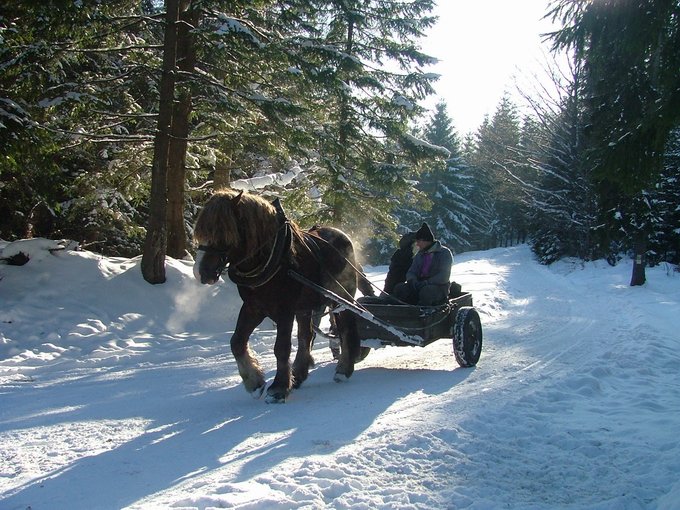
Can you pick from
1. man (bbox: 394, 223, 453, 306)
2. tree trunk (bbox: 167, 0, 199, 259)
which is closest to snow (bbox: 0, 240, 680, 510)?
man (bbox: 394, 223, 453, 306)

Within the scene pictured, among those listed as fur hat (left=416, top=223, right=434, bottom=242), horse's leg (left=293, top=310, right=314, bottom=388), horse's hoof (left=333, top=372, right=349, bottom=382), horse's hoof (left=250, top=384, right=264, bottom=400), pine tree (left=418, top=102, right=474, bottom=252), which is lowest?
horse's hoof (left=333, top=372, right=349, bottom=382)

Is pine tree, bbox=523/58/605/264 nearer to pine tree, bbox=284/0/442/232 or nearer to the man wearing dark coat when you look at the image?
pine tree, bbox=284/0/442/232

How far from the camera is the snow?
335 cm

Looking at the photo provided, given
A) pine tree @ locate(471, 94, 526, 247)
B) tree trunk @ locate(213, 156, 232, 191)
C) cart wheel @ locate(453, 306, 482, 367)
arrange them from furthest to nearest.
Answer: pine tree @ locate(471, 94, 526, 247) < tree trunk @ locate(213, 156, 232, 191) < cart wheel @ locate(453, 306, 482, 367)

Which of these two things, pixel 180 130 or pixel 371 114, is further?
pixel 371 114

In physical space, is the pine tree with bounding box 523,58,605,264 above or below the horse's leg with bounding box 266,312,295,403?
above

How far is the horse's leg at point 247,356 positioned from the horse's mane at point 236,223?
0.71 m

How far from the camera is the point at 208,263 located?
4.89 metres

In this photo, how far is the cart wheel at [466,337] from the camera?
688 cm

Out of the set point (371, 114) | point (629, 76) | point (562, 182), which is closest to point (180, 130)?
point (371, 114)

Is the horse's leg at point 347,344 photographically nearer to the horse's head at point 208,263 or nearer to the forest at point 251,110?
the horse's head at point 208,263

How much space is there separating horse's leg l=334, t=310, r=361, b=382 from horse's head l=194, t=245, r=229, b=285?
2047mm

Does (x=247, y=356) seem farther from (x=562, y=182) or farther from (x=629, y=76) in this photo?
(x=562, y=182)

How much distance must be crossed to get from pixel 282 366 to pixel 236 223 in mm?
1477
